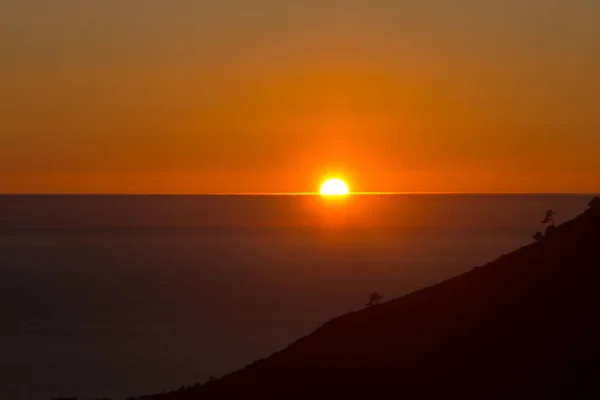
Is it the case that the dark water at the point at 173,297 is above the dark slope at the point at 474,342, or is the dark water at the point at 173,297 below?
above

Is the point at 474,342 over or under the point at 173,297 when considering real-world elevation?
under

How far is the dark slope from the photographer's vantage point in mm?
18094

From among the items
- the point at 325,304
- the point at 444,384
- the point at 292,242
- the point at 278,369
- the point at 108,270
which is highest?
the point at 292,242

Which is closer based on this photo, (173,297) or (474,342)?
(474,342)

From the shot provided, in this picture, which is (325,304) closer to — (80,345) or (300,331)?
(300,331)

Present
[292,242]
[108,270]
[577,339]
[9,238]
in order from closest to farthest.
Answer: [577,339] → [108,270] → [292,242] → [9,238]

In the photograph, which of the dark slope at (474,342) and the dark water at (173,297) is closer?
the dark slope at (474,342)

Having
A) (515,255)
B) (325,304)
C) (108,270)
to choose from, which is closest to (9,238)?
(108,270)

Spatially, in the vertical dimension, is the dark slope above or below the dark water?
below

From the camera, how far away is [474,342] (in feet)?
64.2

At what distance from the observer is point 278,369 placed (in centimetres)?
2120

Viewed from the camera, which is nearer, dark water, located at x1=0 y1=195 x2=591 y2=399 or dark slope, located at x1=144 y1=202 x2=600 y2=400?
dark slope, located at x1=144 y1=202 x2=600 y2=400

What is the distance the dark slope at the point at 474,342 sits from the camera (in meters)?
18.1

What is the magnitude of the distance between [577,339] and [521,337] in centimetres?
114
